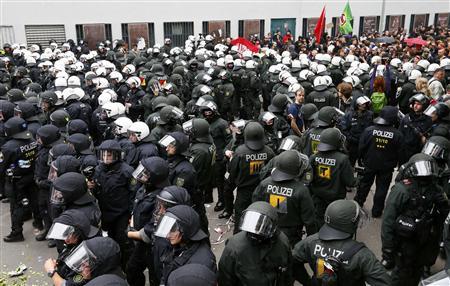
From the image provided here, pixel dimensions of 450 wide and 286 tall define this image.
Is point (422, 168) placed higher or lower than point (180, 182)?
higher

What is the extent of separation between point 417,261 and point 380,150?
230 centimetres

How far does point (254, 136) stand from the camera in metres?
6.04

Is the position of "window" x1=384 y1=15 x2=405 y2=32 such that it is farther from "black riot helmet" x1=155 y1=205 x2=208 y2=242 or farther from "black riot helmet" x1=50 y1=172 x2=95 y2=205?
"black riot helmet" x1=155 y1=205 x2=208 y2=242

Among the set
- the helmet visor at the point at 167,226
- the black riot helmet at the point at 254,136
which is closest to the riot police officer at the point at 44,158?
the black riot helmet at the point at 254,136

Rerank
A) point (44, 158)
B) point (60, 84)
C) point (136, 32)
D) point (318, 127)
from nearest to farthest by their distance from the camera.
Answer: point (44, 158) < point (318, 127) < point (60, 84) < point (136, 32)

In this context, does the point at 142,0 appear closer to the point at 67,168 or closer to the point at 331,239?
the point at 67,168

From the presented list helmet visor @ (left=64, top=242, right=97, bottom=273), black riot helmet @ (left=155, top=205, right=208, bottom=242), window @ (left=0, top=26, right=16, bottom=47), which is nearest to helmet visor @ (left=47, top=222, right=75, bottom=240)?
helmet visor @ (left=64, top=242, right=97, bottom=273)

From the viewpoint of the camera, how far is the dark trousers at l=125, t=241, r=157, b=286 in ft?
16.4

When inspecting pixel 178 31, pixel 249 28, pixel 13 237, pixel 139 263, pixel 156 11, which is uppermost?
pixel 156 11

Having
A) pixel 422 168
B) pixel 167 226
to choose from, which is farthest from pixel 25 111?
pixel 422 168

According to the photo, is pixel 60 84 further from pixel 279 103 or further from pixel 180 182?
pixel 180 182

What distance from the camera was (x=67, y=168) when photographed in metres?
5.51

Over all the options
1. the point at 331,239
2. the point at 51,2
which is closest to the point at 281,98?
the point at 331,239

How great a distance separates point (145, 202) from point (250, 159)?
181 centimetres
